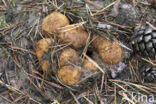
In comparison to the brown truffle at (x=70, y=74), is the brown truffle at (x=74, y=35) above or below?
above

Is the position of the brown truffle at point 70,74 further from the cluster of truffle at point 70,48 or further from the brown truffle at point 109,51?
the brown truffle at point 109,51

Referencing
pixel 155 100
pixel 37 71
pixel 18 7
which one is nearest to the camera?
pixel 155 100

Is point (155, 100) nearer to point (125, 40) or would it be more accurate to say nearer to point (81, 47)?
point (125, 40)

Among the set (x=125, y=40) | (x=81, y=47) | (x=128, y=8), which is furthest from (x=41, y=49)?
(x=128, y=8)

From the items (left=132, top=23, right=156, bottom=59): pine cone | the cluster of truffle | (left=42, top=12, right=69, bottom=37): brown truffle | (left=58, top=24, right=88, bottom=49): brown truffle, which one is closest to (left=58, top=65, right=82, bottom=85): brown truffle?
the cluster of truffle

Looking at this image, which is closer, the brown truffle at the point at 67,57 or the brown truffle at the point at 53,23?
the brown truffle at the point at 67,57

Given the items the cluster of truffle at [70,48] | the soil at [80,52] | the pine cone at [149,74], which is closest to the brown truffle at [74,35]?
the cluster of truffle at [70,48]
